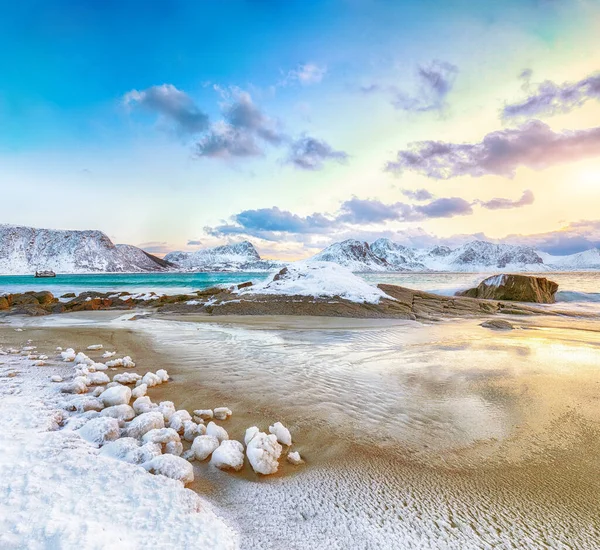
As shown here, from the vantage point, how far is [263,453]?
2.65m

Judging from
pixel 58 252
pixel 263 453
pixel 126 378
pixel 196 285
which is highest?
pixel 58 252

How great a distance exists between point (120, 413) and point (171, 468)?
141 centimetres

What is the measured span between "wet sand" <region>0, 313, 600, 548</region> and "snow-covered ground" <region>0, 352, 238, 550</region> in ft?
0.98

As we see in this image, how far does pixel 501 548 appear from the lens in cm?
187

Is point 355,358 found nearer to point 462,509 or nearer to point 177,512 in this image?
point 462,509

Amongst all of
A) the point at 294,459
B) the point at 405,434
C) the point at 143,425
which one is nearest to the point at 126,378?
the point at 143,425

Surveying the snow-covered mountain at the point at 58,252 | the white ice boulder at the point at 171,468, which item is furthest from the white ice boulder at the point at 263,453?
the snow-covered mountain at the point at 58,252

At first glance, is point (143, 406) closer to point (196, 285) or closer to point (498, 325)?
point (498, 325)

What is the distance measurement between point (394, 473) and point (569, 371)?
15.8 feet

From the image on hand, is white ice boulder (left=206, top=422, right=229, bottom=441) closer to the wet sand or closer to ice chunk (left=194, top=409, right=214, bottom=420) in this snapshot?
the wet sand

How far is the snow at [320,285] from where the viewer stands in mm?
13406

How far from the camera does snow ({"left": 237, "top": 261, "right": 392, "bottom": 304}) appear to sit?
13406 mm

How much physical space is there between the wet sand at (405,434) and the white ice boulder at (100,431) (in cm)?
103

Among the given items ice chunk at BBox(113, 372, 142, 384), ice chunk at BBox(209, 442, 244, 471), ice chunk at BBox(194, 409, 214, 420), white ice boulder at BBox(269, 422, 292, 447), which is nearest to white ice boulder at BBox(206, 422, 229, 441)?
ice chunk at BBox(209, 442, 244, 471)
